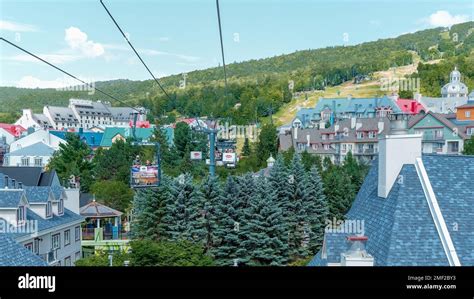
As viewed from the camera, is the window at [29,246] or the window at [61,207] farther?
the window at [61,207]

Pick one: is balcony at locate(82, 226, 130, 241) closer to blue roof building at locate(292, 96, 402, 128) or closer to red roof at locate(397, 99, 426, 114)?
red roof at locate(397, 99, 426, 114)

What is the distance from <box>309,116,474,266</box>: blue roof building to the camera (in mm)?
2576

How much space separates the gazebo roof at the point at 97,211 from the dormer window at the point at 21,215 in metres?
2.53

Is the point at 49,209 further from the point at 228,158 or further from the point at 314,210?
the point at 314,210

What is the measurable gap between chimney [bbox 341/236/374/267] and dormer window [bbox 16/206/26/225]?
4787 mm

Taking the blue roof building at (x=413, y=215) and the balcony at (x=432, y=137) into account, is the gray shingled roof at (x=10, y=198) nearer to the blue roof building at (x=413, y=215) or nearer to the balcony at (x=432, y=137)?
the blue roof building at (x=413, y=215)

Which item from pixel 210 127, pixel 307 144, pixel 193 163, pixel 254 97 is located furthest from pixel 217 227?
pixel 307 144

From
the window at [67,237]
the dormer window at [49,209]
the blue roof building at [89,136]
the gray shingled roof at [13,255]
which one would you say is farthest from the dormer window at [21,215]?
the gray shingled roof at [13,255]

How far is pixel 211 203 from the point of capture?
8906 millimetres

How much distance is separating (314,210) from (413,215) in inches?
243

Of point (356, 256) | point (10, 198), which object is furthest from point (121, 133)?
point (356, 256)

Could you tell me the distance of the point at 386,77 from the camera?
12195 mm

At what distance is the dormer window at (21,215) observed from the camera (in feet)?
18.7
